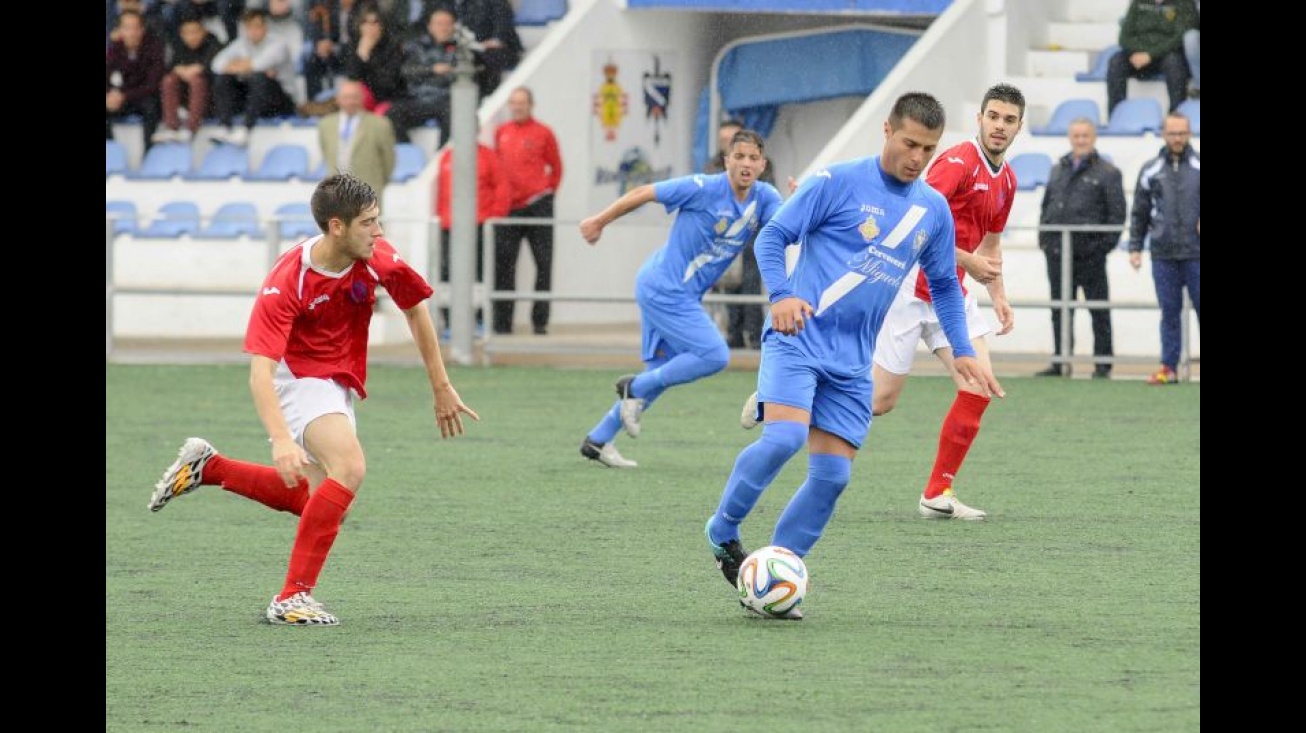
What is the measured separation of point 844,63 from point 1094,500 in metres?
12.3

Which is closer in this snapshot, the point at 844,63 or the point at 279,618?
the point at 279,618

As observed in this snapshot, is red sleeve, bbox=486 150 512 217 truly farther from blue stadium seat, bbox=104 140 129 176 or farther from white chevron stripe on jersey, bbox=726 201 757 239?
white chevron stripe on jersey, bbox=726 201 757 239

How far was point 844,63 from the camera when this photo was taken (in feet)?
72.0

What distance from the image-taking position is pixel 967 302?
954 centimetres

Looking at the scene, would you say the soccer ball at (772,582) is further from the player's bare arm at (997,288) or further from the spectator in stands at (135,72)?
the spectator in stands at (135,72)

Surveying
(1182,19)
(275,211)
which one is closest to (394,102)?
(275,211)

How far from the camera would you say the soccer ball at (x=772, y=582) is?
6.89 metres

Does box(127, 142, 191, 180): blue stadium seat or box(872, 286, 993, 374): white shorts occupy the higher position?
box(127, 142, 191, 180): blue stadium seat

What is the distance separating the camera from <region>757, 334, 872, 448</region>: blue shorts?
7098 millimetres

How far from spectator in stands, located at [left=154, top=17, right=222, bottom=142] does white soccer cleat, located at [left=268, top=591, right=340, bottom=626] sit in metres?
16.5

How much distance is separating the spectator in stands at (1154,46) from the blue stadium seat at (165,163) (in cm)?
890

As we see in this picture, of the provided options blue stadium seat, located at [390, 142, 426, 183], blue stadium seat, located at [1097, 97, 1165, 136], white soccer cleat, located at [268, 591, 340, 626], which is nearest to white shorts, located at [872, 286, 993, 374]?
white soccer cleat, located at [268, 591, 340, 626]

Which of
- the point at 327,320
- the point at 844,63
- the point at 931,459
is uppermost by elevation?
the point at 844,63
